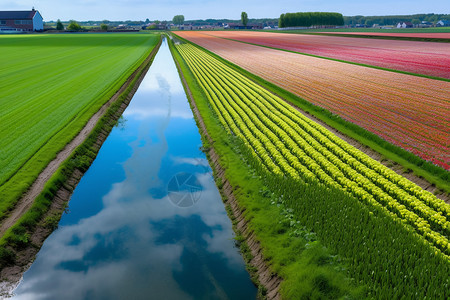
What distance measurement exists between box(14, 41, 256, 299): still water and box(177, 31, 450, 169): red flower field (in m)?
8.53

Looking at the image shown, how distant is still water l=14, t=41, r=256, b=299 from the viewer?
7.81 metres

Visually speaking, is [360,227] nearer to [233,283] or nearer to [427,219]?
[427,219]

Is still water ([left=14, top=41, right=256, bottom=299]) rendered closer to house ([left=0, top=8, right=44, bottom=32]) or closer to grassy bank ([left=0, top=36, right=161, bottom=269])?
grassy bank ([left=0, top=36, right=161, bottom=269])

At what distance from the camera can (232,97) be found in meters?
24.4

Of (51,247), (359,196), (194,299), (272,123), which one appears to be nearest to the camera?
(194,299)

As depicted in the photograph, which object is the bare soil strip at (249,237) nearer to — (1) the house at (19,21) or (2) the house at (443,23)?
(1) the house at (19,21)

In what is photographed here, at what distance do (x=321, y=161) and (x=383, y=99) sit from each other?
12.2 meters

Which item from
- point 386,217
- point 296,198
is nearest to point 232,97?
point 296,198

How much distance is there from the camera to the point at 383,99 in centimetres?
2233

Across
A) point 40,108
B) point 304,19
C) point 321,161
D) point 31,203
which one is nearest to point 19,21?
point 304,19

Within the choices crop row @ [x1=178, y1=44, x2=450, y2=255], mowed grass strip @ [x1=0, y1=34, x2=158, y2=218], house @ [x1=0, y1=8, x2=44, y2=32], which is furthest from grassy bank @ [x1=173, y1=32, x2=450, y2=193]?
house @ [x1=0, y1=8, x2=44, y2=32]

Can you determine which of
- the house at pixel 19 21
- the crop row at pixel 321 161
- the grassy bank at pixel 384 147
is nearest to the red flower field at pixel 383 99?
the grassy bank at pixel 384 147

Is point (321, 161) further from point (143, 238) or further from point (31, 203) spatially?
point (31, 203)

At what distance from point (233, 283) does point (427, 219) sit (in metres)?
5.35
